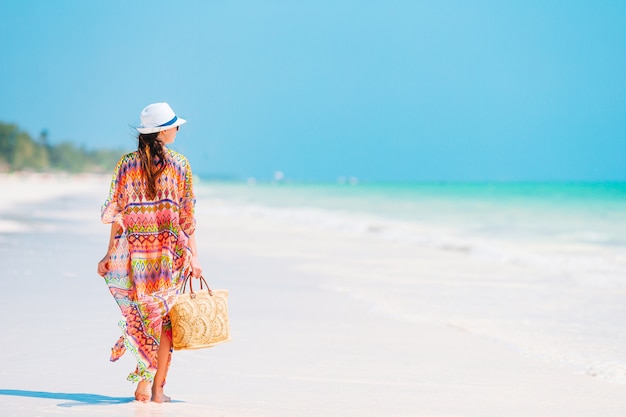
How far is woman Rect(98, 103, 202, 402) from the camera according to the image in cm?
376

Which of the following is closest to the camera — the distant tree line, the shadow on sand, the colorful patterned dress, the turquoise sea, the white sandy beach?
the colorful patterned dress

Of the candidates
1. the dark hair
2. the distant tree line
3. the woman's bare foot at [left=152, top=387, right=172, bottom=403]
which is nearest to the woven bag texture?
the woman's bare foot at [left=152, top=387, right=172, bottom=403]

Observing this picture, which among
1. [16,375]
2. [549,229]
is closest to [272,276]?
[16,375]

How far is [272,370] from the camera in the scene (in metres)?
4.74

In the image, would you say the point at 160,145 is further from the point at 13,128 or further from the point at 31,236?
the point at 13,128

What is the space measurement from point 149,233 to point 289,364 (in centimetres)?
152

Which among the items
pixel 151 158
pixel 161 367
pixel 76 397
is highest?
pixel 151 158

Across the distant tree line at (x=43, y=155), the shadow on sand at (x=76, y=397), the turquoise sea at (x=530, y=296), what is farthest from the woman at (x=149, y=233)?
the distant tree line at (x=43, y=155)

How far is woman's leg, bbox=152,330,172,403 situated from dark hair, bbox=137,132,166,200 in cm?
68

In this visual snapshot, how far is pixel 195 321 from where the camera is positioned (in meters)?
3.83

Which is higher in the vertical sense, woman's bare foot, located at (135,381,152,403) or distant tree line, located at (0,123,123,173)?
woman's bare foot, located at (135,381,152,403)

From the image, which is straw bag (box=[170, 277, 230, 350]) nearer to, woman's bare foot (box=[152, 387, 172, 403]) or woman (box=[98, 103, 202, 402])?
woman (box=[98, 103, 202, 402])

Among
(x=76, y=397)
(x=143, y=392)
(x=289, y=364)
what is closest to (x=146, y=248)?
(x=143, y=392)

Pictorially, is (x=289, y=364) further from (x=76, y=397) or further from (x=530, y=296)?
(x=530, y=296)
